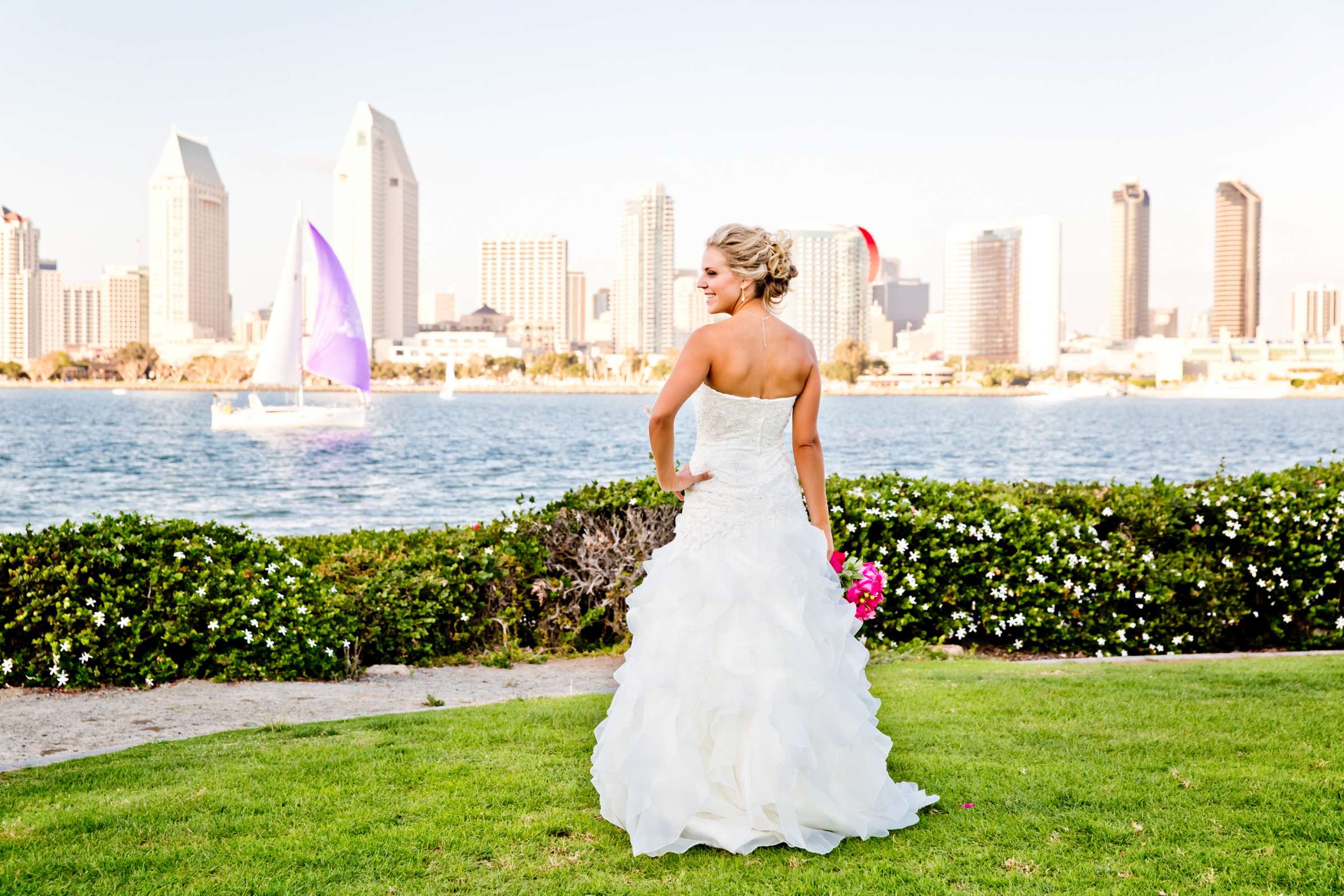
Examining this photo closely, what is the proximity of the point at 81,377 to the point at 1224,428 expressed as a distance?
169 meters

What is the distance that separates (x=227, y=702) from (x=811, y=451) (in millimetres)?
4349

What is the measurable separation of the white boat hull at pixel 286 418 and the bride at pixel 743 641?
179ft

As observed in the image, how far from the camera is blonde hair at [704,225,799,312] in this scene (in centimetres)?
409

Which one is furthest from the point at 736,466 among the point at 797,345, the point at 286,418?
the point at 286,418

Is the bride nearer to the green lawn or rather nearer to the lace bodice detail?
the lace bodice detail

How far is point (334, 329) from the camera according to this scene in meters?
45.5

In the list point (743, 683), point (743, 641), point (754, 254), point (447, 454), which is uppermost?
point (754, 254)

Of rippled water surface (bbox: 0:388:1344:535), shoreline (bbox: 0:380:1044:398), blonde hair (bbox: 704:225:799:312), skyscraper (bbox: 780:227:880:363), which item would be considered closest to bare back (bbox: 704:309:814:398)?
blonde hair (bbox: 704:225:799:312)

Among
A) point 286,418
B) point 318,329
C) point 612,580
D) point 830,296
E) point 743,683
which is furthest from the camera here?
point 830,296

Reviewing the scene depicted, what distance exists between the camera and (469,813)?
438 cm

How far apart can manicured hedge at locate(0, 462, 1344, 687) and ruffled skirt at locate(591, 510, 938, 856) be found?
13.8 feet

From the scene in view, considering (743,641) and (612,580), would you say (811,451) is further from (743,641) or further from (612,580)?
(612,580)

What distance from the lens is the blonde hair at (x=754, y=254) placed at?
4094mm

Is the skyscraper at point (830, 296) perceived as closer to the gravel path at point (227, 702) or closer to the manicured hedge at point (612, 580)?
the manicured hedge at point (612, 580)
